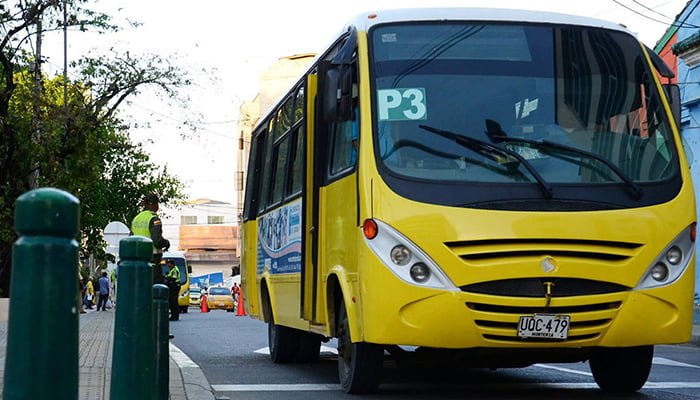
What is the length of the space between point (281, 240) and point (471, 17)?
12.8 feet

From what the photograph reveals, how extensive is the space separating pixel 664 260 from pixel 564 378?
297 cm

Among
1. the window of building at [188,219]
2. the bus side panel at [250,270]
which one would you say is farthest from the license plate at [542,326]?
the window of building at [188,219]

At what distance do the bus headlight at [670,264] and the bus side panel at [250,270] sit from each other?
6.68 m

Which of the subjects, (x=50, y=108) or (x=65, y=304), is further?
(x=50, y=108)

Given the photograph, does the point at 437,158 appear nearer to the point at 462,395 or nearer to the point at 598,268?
the point at 598,268

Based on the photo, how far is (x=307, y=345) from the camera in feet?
43.1

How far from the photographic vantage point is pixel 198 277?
116 metres

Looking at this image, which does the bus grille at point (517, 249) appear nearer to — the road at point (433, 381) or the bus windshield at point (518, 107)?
the bus windshield at point (518, 107)

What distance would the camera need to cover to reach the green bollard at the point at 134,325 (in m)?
5.23

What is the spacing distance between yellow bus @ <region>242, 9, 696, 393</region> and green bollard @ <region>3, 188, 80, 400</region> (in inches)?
218

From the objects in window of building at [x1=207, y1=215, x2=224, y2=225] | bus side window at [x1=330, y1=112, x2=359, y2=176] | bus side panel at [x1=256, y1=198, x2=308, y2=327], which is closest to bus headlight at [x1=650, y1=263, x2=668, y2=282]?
bus side window at [x1=330, y1=112, x2=359, y2=176]

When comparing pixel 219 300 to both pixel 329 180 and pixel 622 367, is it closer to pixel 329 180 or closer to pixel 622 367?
pixel 329 180

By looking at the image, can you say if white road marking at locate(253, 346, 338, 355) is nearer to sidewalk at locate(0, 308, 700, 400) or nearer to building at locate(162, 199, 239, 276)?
sidewalk at locate(0, 308, 700, 400)

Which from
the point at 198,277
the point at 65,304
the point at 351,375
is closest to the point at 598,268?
the point at 351,375
